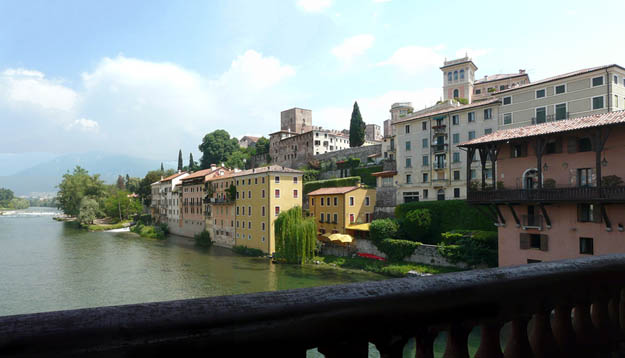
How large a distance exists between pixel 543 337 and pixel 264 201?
1680 inches

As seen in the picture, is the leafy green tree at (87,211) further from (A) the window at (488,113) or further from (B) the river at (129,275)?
(A) the window at (488,113)

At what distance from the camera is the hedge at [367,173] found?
54031 millimetres

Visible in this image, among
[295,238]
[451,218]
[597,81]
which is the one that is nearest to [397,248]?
[451,218]

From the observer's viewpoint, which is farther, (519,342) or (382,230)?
(382,230)

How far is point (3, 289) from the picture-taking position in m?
29.3

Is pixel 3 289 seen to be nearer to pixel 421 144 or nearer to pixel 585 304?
pixel 585 304

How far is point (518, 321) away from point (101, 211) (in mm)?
98179

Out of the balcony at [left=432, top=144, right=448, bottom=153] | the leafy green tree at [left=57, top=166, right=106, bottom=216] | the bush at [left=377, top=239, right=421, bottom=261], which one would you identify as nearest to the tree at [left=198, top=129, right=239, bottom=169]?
the leafy green tree at [left=57, top=166, right=106, bottom=216]

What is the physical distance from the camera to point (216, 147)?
97438 millimetres

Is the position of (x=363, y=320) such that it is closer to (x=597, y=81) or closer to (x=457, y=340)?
(x=457, y=340)

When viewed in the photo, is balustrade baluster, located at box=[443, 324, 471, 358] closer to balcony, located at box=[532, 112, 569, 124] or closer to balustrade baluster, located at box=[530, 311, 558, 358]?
balustrade baluster, located at box=[530, 311, 558, 358]

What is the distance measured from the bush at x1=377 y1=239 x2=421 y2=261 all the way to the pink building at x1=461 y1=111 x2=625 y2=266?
10.1 m

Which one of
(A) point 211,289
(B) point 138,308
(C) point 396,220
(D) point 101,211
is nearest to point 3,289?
(A) point 211,289

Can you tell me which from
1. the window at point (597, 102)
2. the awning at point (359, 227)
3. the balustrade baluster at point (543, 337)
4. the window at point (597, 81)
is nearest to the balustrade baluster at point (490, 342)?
the balustrade baluster at point (543, 337)
